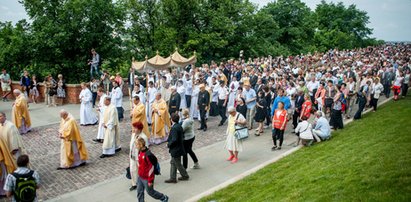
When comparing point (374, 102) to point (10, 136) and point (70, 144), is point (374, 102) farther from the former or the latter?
point (10, 136)

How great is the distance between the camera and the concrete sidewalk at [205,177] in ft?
26.7

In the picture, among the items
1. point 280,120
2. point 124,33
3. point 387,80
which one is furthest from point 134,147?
point 124,33

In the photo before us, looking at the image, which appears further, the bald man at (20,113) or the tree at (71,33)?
the tree at (71,33)

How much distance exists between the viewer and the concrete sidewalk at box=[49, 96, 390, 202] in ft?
26.7

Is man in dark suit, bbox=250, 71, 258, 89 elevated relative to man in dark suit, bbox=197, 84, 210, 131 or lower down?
elevated

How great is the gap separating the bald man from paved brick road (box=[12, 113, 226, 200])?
41cm

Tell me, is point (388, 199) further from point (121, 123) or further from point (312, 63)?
point (312, 63)

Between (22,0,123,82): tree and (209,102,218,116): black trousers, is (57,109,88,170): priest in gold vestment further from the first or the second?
(22,0,123,82): tree

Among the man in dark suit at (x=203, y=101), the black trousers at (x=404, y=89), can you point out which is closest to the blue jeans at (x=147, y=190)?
Answer: the man in dark suit at (x=203, y=101)

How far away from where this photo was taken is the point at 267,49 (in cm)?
3591

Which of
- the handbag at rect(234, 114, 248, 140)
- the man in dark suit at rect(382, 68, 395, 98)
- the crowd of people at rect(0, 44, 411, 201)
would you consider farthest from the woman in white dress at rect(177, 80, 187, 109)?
the man in dark suit at rect(382, 68, 395, 98)

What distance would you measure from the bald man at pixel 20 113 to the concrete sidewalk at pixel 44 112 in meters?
1.16

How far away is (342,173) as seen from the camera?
289 inches

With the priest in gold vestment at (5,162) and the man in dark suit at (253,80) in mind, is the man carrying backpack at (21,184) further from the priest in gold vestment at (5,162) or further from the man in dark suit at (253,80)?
the man in dark suit at (253,80)
